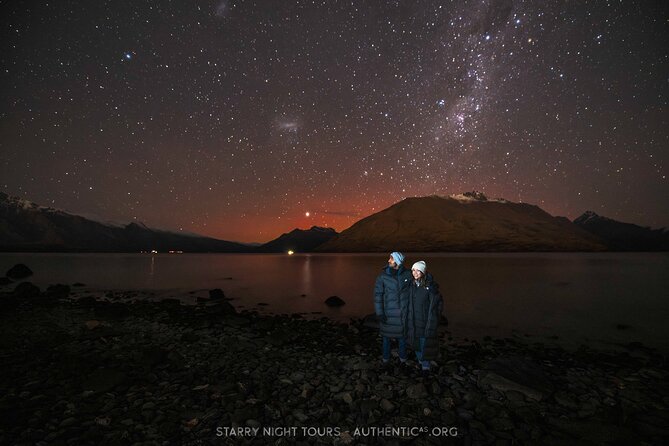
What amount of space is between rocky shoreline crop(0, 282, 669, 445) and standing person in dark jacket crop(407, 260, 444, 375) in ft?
2.87

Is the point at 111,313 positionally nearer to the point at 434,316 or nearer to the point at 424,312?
the point at 424,312

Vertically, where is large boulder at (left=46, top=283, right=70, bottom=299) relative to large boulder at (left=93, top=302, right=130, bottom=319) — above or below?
below

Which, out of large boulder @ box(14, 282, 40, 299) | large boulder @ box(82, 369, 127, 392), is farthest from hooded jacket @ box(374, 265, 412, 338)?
large boulder @ box(14, 282, 40, 299)

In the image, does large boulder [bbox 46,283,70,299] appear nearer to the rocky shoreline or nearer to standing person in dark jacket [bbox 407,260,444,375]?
the rocky shoreline

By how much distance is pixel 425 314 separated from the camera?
872cm

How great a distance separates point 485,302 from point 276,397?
2535 centimetres

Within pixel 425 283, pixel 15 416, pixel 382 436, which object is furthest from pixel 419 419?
pixel 15 416

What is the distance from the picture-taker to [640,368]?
36.2ft

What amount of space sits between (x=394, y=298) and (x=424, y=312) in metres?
0.87

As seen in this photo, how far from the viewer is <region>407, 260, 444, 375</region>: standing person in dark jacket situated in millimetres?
8602

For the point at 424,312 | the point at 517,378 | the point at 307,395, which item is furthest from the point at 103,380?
the point at 517,378

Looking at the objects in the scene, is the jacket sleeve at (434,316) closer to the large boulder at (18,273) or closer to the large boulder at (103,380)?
the large boulder at (103,380)

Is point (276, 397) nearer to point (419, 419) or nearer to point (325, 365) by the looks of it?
point (325, 365)

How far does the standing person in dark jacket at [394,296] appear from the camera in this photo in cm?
873
